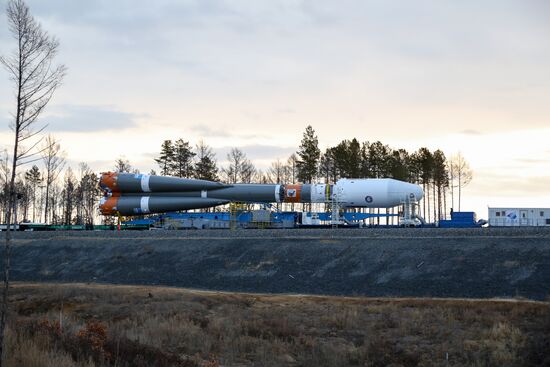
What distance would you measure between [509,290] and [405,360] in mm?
11694

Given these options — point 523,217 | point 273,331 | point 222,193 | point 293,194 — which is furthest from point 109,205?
point 523,217

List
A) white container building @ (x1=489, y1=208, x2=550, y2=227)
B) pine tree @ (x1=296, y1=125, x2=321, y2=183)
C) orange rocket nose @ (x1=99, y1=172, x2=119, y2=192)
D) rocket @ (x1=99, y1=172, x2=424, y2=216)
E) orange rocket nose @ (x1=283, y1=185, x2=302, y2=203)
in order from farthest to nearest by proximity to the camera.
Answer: pine tree @ (x1=296, y1=125, x2=321, y2=183) < white container building @ (x1=489, y1=208, x2=550, y2=227) < orange rocket nose @ (x1=99, y1=172, x2=119, y2=192) < orange rocket nose @ (x1=283, y1=185, x2=302, y2=203) < rocket @ (x1=99, y1=172, x2=424, y2=216)

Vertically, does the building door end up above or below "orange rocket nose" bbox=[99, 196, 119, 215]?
below

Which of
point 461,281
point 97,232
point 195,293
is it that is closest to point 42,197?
point 97,232

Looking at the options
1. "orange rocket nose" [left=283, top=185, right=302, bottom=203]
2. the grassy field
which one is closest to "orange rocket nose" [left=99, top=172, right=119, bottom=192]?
"orange rocket nose" [left=283, top=185, right=302, bottom=203]

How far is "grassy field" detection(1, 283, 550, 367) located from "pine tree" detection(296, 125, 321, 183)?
181ft

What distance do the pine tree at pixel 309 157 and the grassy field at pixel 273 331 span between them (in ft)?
181

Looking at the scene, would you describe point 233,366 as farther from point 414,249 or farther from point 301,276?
point 414,249

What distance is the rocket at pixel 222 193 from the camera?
2080 inches

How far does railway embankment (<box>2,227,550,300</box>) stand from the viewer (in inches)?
1284

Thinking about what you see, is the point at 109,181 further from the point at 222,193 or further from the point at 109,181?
the point at 222,193

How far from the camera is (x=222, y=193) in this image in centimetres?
5675

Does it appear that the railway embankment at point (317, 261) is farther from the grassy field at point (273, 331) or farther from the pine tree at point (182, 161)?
the pine tree at point (182, 161)

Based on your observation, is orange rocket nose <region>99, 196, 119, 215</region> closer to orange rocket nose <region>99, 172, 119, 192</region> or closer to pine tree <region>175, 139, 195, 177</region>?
orange rocket nose <region>99, 172, 119, 192</region>
